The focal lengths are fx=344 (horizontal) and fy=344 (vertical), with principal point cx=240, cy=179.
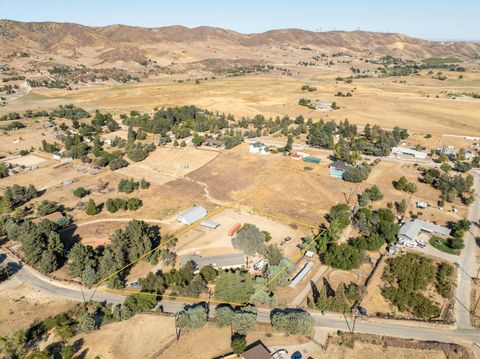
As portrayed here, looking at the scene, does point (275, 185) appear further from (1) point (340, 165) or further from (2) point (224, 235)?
(2) point (224, 235)

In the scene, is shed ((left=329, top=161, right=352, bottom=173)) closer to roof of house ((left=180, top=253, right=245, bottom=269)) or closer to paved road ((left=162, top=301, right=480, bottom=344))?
roof of house ((left=180, top=253, right=245, bottom=269))

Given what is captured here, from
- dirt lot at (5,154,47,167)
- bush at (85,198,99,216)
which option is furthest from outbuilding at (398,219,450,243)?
dirt lot at (5,154,47,167)

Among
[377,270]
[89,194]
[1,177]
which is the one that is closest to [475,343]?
[377,270]

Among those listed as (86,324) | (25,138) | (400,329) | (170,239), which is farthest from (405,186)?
(25,138)

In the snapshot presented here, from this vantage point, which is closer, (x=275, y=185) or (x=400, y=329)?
(x=400, y=329)

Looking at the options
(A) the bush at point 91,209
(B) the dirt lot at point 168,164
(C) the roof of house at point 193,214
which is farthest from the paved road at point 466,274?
(A) the bush at point 91,209

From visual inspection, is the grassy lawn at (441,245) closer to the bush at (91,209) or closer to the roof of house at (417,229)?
the roof of house at (417,229)
